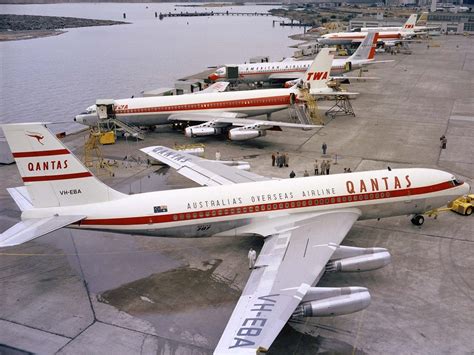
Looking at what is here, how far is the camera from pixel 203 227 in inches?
1053

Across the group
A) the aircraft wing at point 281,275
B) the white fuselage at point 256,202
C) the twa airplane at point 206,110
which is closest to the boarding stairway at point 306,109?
the twa airplane at point 206,110

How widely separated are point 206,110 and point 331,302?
39046 mm

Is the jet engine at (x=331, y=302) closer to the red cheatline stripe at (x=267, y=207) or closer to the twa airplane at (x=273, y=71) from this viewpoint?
the red cheatline stripe at (x=267, y=207)

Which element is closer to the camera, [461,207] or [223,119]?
[461,207]

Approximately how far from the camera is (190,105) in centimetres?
5550

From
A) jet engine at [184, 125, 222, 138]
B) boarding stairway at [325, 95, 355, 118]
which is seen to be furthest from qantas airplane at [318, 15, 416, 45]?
jet engine at [184, 125, 222, 138]

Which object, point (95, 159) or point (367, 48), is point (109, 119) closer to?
point (95, 159)

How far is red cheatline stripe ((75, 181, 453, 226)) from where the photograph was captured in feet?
82.8

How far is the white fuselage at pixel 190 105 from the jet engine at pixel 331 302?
3822 centimetres

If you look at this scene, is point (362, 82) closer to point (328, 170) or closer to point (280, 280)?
point (328, 170)

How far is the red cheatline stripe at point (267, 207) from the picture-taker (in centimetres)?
2524

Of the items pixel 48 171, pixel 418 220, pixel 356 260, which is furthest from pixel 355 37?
pixel 48 171

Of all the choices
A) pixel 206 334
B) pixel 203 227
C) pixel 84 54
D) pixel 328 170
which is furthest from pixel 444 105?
pixel 84 54

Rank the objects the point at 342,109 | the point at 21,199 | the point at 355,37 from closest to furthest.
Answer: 1. the point at 21,199
2. the point at 342,109
3. the point at 355,37
